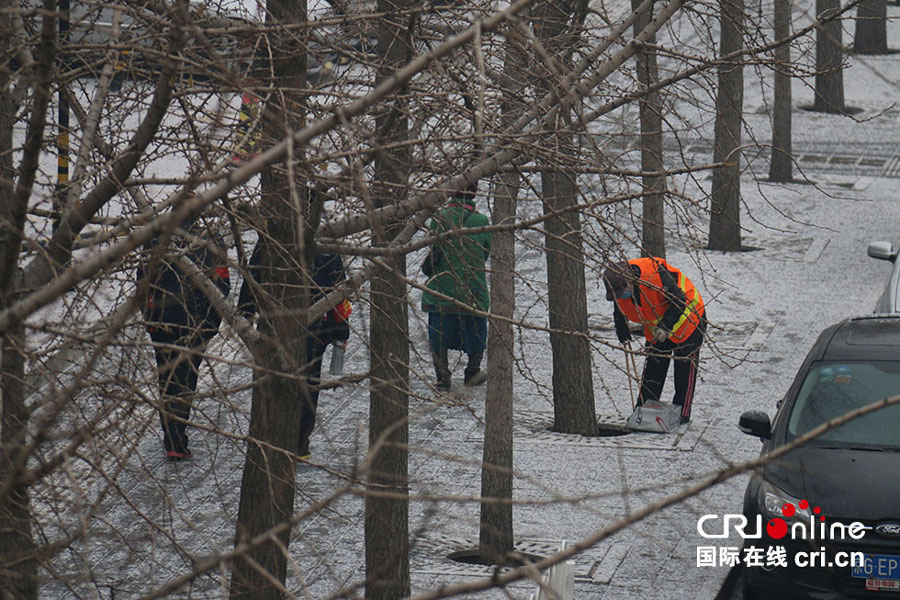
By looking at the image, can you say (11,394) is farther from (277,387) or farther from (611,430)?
(611,430)

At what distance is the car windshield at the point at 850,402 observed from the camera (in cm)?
817

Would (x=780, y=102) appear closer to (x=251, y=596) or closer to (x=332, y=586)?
(x=332, y=586)

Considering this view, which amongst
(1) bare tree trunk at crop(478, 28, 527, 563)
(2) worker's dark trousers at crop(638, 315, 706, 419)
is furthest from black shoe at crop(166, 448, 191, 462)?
(2) worker's dark trousers at crop(638, 315, 706, 419)

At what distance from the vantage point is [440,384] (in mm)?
11875

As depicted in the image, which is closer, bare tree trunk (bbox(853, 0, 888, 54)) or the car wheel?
the car wheel

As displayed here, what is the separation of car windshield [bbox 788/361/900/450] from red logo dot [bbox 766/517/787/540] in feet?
2.12

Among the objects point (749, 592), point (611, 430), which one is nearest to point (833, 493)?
point (749, 592)

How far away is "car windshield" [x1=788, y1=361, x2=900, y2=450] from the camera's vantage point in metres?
8.17

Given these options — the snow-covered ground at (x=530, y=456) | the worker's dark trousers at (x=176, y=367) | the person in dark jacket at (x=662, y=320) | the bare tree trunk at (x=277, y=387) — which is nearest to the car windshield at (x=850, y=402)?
the snow-covered ground at (x=530, y=456)

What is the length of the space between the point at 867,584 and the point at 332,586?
3.09 meters

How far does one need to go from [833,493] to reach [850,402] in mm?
984

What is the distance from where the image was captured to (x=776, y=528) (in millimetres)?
7723

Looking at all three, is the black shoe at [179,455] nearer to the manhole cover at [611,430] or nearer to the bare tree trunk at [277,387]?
the manhole cover at [611,430]

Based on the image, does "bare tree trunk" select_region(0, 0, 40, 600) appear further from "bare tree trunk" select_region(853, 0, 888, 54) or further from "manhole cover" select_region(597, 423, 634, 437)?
"bare tree trunk" select_region(853, 0, 888, 54)
